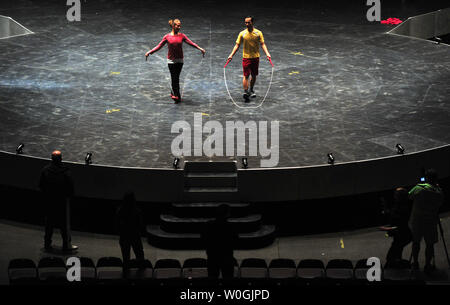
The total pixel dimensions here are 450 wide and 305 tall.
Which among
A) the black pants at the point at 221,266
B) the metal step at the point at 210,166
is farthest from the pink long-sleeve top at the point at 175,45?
the black pants at the point at 221,266

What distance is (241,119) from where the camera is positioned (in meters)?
13.7

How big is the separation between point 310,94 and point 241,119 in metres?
1.74

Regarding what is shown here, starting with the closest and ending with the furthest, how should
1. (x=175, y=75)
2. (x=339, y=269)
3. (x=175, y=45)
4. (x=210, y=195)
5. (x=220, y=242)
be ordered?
(x=220, y=242)
(x=339, y=269)
(x=210, y=195)
(x=175, y=45)
(x=175, y=75)

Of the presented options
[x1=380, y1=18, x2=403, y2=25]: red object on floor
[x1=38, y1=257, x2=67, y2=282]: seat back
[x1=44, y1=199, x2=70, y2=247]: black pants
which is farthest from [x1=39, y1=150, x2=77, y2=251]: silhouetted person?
[x1=380, y1=18, x2=403, y2=25]: red object on floor

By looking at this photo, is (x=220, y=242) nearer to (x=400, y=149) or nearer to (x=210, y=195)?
(x=210, y=195)

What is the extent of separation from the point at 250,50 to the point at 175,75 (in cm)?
128

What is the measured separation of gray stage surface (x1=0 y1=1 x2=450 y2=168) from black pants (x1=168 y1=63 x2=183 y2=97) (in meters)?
0.26

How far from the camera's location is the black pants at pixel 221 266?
919 cm

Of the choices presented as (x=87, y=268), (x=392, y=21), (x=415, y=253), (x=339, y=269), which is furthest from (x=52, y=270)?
(x=392, y=21)

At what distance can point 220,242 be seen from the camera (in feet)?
30.0

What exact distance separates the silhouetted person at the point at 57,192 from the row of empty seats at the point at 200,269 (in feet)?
3.00

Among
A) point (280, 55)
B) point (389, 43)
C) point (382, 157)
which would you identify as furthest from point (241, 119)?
point (389, 43)

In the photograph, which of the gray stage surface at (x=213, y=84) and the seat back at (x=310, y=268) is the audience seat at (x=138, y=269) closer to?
the seat back at (x=310, y=268)
